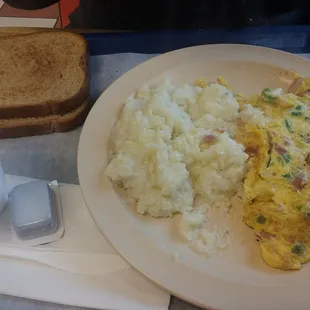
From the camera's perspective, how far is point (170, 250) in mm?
1333

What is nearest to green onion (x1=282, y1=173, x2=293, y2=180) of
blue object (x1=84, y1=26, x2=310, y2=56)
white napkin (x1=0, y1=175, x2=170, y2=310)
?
white napkin (x1=0, y1=175, x2=170, y2=310)

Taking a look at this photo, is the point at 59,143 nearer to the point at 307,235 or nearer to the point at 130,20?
the point at 130,20

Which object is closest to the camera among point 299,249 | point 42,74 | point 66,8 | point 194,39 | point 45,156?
point 299,249

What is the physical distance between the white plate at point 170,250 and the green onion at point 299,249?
4 cm

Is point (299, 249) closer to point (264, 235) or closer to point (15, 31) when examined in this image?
point (264, 235)

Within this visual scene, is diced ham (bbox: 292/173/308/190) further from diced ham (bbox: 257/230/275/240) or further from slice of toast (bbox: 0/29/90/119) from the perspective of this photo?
slice of toast (bbox: 0/29/90/119)

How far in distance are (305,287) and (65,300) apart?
0.62m

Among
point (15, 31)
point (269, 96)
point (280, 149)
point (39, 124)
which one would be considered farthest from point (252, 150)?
point (15, 31)

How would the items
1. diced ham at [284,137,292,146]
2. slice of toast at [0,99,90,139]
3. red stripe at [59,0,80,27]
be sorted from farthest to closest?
red stripe at [59,0,80,27], slice of toast at [0,99,90,139], diced ham at [284,137,292,146]

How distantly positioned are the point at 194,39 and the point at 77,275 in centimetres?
116

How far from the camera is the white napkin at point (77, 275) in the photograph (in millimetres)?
1334

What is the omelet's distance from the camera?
1.31 m

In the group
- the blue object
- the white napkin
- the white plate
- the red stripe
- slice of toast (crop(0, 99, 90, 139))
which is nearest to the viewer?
the white plate

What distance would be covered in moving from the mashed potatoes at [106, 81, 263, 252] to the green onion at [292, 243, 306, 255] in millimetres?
209
